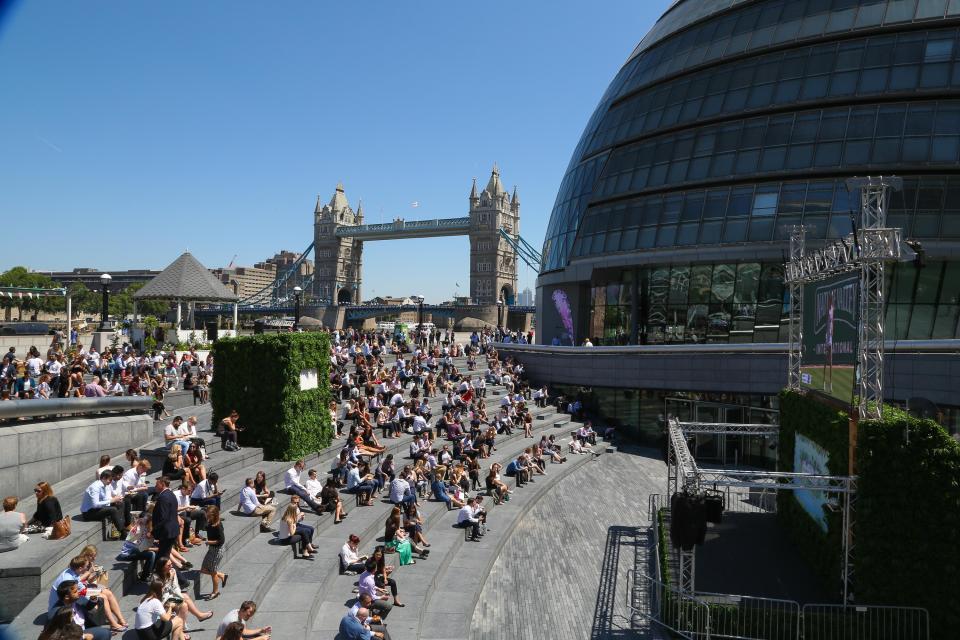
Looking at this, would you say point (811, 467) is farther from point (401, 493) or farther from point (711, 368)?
point (711, 368)

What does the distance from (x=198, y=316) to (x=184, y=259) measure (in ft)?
397

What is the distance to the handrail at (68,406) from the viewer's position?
48.3 ft

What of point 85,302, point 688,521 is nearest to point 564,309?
point 688,521

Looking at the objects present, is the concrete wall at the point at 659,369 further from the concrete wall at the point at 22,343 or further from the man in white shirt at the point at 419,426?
the concrete wall at the point at 22,343

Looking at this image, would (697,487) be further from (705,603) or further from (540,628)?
(540,628)

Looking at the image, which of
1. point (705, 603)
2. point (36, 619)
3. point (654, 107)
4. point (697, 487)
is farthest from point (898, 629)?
point (654, 107)

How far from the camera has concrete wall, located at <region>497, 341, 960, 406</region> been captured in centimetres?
2573

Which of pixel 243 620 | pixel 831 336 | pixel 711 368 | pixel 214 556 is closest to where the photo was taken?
pixel 243 620

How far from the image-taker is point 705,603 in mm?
13258

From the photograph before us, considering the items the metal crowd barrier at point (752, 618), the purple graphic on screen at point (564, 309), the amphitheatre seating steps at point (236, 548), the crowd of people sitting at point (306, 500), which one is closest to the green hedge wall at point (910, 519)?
the metal crowd barrier at point (752, 618)

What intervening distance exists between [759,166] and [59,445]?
1285 inches

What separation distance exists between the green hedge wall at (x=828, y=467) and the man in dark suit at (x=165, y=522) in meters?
13.1

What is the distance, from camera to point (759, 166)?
113 ft

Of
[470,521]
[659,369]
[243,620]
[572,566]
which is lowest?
[572,566]
